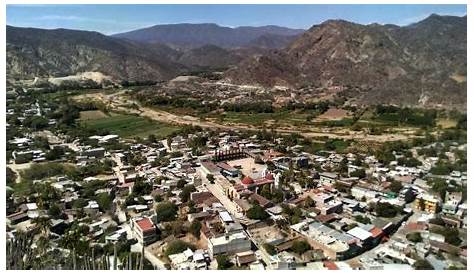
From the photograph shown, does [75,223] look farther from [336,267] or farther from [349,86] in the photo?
[349,86]

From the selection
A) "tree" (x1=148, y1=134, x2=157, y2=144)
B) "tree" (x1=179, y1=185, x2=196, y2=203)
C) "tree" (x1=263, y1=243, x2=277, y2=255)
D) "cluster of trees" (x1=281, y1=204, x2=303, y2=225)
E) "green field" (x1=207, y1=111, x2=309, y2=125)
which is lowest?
"tree" (x1=263, y1=243, x2=277, y2=255)

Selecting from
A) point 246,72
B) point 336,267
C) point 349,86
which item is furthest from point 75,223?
point 246,72

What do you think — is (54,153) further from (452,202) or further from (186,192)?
(452,202)

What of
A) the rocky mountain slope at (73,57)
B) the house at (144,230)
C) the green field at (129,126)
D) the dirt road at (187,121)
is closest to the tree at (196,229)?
the house at (144,230)

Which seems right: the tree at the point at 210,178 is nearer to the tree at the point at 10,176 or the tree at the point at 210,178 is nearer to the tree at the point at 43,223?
the tree at the point at 43,223

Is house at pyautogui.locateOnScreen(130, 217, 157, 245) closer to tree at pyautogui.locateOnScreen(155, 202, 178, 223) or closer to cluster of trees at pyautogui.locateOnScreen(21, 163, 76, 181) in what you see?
tree at pyautogui.locateOnScreen(155, 202, 178, 223)

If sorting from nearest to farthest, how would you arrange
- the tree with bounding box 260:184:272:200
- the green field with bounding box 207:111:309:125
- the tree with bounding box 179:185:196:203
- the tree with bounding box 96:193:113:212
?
the tree with bounding box 96:193:113:212
the tree with bounding box 179:185:196:203
the tree with bounding box 260:184:272:200
the green field with bounding box 207:111:309:125

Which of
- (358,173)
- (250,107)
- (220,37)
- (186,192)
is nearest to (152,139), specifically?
(186,192)

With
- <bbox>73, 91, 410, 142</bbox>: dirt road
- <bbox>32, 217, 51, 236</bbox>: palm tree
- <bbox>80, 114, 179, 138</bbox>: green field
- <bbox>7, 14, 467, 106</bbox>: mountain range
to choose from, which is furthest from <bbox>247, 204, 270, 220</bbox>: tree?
<bbox>7, 14, 467, 106</bbox>: mountain range
